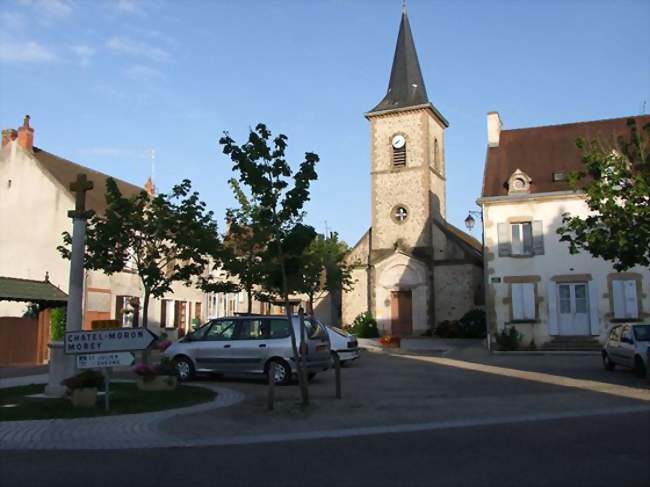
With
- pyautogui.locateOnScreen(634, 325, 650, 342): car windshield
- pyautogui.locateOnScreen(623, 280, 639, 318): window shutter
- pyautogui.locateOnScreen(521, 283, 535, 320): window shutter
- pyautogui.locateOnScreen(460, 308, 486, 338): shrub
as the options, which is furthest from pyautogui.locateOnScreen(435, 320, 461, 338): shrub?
pyautogui.locateOnScreen(634, 325, 650, 342): car windshield

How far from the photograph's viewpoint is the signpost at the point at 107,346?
432 inches

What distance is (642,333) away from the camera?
15.9 metres

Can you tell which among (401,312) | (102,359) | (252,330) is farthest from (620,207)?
(401,312)

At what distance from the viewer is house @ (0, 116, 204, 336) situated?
28.0m

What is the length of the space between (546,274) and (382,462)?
21.6 metres

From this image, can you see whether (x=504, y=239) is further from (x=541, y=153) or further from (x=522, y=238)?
(x=541, y=153)

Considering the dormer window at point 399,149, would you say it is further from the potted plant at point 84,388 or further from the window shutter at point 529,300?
the potted plant at point 84,388

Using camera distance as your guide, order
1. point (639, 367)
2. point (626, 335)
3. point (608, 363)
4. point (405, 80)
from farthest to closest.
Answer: point (405, 80)
point (608, 363)
point (626, 335)
point (639, 367)

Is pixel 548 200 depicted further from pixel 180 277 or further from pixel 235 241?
pixel 180 277

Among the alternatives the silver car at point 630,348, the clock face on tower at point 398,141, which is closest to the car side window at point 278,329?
the silver car at point 630,348

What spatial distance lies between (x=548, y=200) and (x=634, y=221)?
13.8 metres

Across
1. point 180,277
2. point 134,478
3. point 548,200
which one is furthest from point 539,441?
point 548,200

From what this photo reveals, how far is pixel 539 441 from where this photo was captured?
25.7 ft

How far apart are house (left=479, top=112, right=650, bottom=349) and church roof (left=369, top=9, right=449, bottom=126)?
10.9 metres
